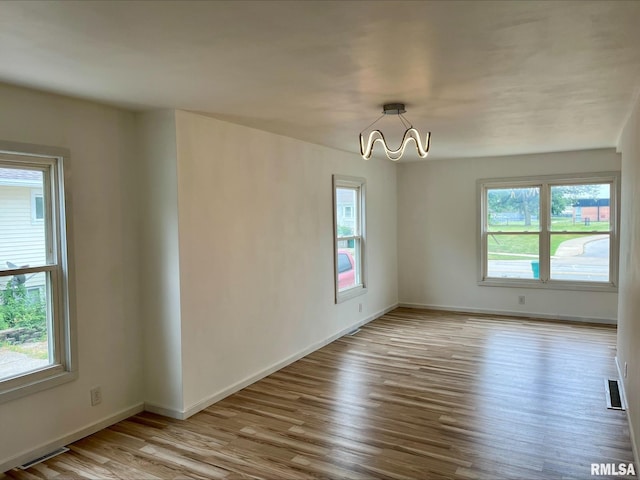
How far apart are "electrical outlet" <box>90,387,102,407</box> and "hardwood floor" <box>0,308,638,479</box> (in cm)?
21

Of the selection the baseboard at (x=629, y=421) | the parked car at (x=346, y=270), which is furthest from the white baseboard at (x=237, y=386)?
the baseboard at (x=629, y=421)

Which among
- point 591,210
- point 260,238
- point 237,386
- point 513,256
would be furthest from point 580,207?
point 237,386

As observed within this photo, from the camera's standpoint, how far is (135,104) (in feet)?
10.8

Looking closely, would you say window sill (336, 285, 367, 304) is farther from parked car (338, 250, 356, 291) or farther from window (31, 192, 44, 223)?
window (31, 192, 44, 223)

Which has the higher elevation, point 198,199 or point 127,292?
point 198,199

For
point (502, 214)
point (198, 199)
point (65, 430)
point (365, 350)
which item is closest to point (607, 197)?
point (502, 214)

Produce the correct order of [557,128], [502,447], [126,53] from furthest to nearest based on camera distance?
[557,128] → [502,447] → [126,53]

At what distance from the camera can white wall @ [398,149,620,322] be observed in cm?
635

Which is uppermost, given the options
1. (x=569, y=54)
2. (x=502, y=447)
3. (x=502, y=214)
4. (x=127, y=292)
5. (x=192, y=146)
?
(x=569, y=54)

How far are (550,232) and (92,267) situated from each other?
5.80m

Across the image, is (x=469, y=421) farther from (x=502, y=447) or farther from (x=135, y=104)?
(x=135, y=104)

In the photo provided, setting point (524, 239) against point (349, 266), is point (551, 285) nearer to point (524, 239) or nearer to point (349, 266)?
point (524, 239)

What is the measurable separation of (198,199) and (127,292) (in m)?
0.89

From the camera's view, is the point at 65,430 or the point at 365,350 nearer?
the point at 65,430
